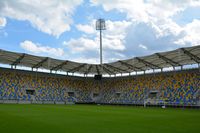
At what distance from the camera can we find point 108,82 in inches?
2003

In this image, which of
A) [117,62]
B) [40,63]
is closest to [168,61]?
[117,62]

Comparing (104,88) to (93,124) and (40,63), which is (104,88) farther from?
(93,124)

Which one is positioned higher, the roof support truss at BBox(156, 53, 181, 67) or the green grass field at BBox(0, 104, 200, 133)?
the roof support truss at BBox(156, 53, 181, 67)

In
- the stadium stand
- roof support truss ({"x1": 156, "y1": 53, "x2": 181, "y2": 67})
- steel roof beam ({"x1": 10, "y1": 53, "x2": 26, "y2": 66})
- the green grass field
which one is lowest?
the green grass field

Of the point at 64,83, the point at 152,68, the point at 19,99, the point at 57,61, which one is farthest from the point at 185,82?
the point at 19,99

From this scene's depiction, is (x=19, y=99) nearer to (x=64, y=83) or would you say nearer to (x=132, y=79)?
(x=64, y=83)

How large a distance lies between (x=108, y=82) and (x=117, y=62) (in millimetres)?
12323

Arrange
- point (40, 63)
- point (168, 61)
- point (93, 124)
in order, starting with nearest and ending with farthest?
point (93, 124) < point (168, 61) < point (40, 63)

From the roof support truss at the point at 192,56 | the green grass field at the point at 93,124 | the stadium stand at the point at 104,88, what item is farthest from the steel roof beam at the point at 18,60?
the roof support truss at the point at 192,56

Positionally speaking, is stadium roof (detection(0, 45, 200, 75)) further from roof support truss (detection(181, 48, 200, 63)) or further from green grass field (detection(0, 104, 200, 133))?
green grass field (detection(0, 104, 200, 133))

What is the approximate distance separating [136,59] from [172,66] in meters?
6.64

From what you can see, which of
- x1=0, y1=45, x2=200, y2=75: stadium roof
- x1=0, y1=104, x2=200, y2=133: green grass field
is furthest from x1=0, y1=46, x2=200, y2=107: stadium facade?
x1=0, y1=104, x2=200, y2=133: green grass field

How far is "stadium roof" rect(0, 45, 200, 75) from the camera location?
32.2 m

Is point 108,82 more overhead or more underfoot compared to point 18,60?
more underfoot
